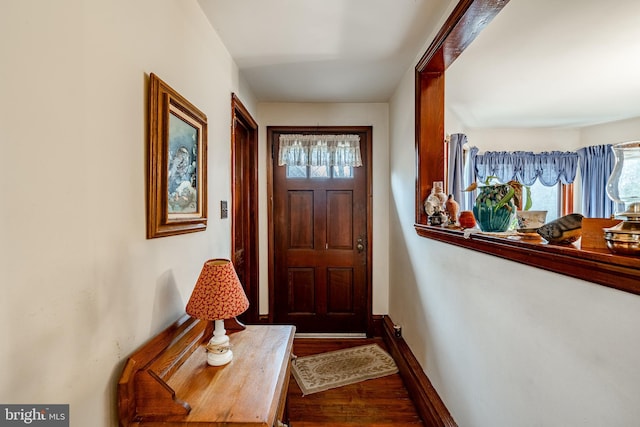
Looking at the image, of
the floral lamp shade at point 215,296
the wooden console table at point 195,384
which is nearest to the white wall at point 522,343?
the wooden console table at point 195,384

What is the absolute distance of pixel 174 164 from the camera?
1.28m

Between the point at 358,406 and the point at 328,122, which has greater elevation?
the point at 328,122

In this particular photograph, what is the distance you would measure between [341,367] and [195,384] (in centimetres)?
177

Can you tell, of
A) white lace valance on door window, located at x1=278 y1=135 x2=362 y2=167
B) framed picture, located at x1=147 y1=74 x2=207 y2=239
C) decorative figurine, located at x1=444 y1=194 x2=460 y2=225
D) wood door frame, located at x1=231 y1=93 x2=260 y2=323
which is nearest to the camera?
framed picture, located at x1=147 y1=74 x2=207 y2=239

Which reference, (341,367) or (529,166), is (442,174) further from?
(529,166)

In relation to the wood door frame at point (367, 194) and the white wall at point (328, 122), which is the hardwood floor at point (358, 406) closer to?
the wood door frame at point (367, 194)

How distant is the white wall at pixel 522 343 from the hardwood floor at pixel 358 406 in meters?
0.36

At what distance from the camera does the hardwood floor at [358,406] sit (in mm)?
1954

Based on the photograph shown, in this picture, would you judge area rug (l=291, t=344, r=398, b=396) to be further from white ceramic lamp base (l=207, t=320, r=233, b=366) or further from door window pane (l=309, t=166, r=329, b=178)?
door window pane (l=309, t=166, r=329, b=178)

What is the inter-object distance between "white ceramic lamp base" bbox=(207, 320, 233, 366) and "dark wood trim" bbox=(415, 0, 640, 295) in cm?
110

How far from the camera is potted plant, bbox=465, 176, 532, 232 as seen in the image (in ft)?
4.12

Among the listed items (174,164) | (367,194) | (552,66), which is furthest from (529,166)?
(174,164)

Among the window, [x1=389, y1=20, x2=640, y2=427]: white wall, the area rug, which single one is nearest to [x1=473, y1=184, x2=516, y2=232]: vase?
[x1=389, y1=20, x2=640, y2=427]: white wall

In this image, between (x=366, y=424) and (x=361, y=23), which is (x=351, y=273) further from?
(x=361, y=23)
